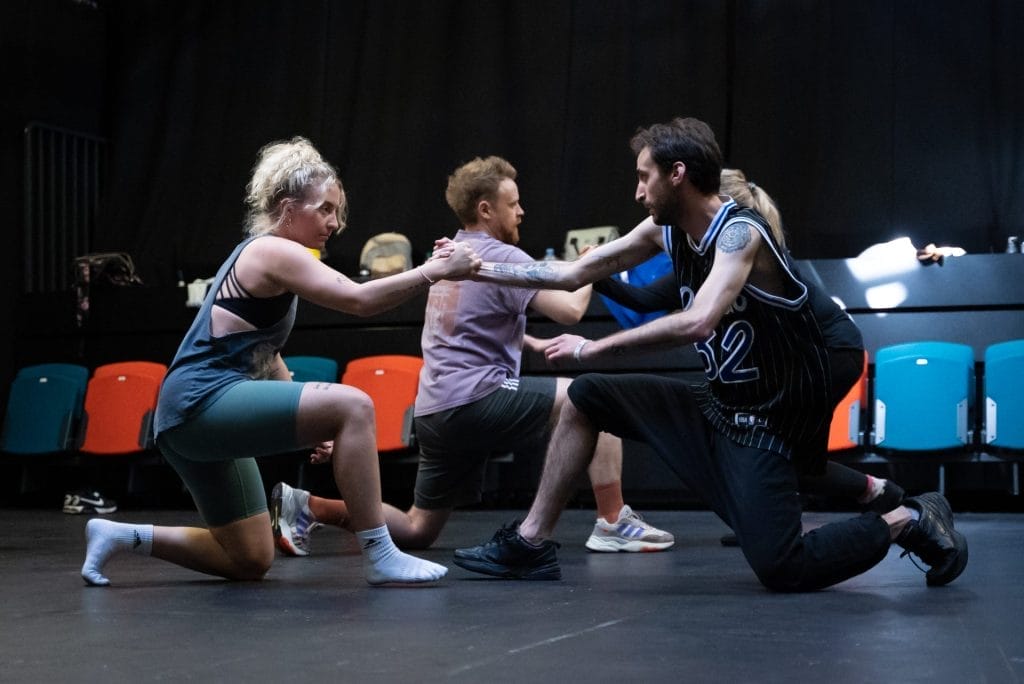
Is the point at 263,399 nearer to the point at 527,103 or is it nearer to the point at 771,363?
the point at 771,363

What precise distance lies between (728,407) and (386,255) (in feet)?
16.4

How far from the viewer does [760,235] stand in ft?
9.81

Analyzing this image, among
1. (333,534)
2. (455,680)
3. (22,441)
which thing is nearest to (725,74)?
(333,534)

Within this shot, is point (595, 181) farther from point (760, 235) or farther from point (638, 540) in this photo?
point (760, 235)

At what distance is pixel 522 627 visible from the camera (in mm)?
2455

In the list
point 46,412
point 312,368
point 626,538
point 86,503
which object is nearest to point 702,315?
point 626,538

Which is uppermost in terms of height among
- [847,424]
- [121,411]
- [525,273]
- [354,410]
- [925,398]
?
[525,273]

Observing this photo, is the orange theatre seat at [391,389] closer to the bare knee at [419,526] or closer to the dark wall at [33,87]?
the bare knee at [419,526]

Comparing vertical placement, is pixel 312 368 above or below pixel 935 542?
above

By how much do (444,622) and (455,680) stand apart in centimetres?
60

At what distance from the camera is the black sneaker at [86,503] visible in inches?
292

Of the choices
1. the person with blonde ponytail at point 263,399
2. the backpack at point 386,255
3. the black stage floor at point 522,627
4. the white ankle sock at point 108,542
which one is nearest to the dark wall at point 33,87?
the backpack at point 386,255

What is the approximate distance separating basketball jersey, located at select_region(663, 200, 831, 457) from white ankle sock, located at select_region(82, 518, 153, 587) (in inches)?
58.1

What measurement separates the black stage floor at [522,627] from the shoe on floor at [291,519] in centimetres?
32
